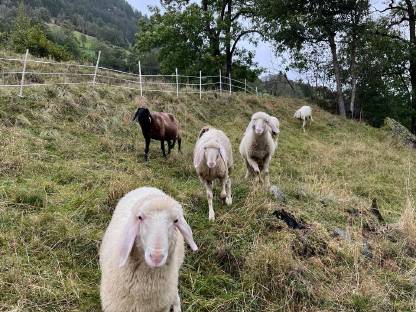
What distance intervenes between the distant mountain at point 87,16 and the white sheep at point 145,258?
74723mm

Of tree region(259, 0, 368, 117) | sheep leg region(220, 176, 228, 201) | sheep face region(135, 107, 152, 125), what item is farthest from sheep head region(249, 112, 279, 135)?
tree region(259, 0, 368, 117)

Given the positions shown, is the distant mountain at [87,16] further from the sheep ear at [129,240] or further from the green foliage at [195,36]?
the sheep ear at [129,240]

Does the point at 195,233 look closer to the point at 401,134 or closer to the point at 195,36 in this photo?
the point at 401,134

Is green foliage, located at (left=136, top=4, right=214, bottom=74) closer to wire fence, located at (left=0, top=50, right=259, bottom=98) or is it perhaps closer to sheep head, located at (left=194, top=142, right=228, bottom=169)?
wire fence, located at (left=0, top=50, right=259, bottom=98)

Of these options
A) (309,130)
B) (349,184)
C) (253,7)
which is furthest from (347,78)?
(349,184)

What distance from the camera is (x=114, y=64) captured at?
63.4 m

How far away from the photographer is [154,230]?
10.7ft

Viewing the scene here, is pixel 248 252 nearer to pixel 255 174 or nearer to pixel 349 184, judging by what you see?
pixel 255 174

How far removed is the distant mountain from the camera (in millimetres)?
104250

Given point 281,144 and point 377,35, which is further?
point 377,35

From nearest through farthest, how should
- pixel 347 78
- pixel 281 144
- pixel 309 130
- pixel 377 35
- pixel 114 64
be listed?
pixel 281 144 < pixel 309 130 < pixel 377 35 < pixel 347 78 < pixel 114 64

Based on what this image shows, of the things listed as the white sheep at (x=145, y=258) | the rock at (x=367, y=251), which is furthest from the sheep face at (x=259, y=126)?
the white sheep at (x=145, y=258)

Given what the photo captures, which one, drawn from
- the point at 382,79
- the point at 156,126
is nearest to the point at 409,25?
the point at 382,79

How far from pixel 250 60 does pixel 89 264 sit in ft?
90.0
